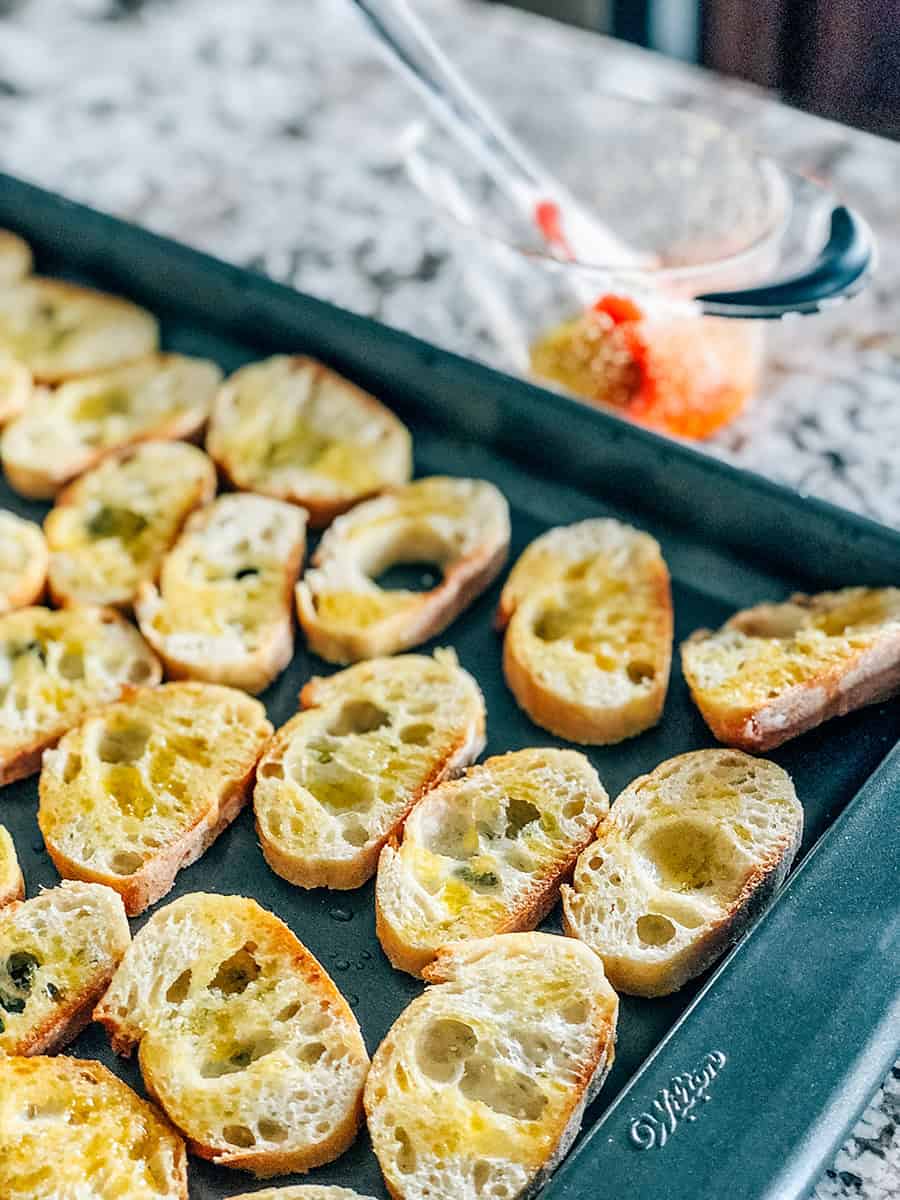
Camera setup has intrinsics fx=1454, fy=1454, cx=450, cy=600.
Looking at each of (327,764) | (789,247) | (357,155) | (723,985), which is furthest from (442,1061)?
(357,155)

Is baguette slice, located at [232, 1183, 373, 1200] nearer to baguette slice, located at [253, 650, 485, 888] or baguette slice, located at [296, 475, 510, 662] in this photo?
baguette slice, located at [253, 650, 485, 888]

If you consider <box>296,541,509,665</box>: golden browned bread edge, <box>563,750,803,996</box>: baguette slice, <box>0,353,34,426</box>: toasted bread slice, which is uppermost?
<box>563,750,803,996</box>: baguette slice

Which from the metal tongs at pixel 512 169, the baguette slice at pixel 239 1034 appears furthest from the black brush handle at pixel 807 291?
the baguette slice at pixel 239 1034

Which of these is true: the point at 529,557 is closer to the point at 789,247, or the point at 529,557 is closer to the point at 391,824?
the point at 391,824

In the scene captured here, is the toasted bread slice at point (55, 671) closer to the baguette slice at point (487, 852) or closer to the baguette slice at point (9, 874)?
the baguette slice at point (9, 874)

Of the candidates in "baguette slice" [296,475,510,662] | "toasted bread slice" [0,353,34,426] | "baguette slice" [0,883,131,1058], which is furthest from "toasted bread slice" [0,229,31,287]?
"baguette slice" [0,883,131,1058]

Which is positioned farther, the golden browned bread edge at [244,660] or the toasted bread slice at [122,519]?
the toasted bread slice at [122,519]
